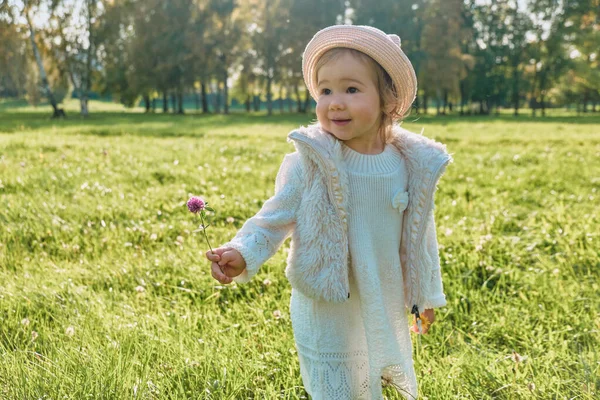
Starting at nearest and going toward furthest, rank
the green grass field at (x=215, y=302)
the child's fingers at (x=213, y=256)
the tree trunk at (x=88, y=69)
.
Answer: the child's fingers at (x=213, y=256) < the green grass field at (x=215, y=302) < the tree trunk at (x=88, y=69)

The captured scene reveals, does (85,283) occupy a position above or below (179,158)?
below

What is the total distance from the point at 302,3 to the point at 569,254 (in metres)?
47.3

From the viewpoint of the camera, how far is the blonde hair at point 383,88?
89.0 inches

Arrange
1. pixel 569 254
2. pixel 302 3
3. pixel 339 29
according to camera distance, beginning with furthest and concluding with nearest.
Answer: pixel 302 3
pixel 569 254
pixel 339 29

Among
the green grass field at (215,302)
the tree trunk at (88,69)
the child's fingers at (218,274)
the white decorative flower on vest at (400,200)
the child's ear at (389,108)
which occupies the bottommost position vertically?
the green grass field at (215,302)

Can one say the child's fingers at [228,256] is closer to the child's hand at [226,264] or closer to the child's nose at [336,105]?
the child's hand at [226,264]

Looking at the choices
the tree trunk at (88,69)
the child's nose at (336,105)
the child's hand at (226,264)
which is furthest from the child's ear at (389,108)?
the tree trunk at (88,69)

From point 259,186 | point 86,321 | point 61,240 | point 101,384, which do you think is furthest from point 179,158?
point 101,384

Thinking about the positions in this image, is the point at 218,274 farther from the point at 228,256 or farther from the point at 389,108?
the point at 389,108

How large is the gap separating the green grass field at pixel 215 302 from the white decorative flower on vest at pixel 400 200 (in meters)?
1.04

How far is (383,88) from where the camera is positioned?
2.36m

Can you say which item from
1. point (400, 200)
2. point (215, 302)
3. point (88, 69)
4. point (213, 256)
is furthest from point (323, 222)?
point (88, 69)

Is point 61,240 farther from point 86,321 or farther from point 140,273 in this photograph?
point 86,321

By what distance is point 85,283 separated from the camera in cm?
392
